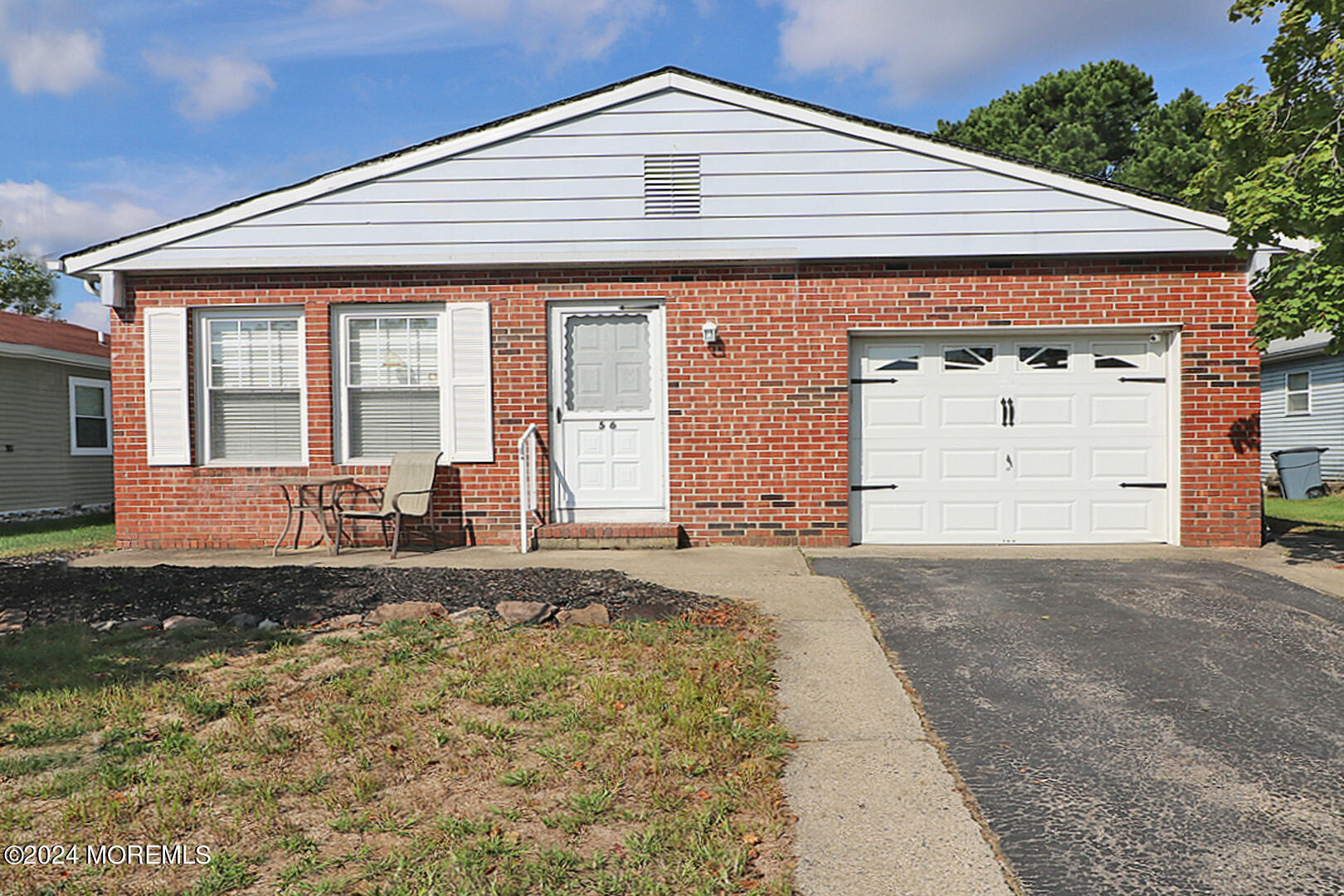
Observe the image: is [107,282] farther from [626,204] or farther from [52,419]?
[52,419]

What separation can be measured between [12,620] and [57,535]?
669 centimetres

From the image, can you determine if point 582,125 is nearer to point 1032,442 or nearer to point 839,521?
point 839,521

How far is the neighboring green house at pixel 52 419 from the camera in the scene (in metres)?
13.4

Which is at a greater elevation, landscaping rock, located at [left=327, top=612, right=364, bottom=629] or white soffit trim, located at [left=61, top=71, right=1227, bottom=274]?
white soffit trim, located at [left=61, top=71, right=1227, bottom=274]

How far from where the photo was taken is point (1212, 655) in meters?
4.70

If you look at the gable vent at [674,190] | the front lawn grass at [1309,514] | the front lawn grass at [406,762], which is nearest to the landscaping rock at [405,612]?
the front lawn grass at [406,762]


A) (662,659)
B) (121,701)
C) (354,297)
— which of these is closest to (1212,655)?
(662,659)

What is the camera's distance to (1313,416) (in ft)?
60.7

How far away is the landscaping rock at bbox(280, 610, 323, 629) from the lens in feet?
17.7

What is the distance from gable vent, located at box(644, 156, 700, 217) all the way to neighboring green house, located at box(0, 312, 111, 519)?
415 inches

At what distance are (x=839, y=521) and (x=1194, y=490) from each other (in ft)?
10.9

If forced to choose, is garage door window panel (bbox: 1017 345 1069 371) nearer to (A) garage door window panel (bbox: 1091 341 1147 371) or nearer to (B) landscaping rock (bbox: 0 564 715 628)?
(A) garage door window panel (bbox: 1091 341 1147 371)

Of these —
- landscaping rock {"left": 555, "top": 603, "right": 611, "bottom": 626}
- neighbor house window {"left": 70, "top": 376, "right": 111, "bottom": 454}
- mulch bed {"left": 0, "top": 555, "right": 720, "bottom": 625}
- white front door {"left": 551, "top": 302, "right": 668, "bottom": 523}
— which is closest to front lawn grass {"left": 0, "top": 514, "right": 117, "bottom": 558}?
neighbor house window {"left": 70, "top": 376, "right": 111, "bottom": 454}

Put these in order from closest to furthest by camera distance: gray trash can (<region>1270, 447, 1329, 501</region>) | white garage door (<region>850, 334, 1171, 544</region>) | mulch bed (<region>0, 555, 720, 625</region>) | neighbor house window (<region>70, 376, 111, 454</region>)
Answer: mulch bed (<region>0, 555, 720, 625</region>), white garage door (<region>850, 334, 1171, 544</region>), neighbor house window (<region>70, 376, 111, 454</region>), gray trash can (<region>1270, 447, 1329, 501</region>)
